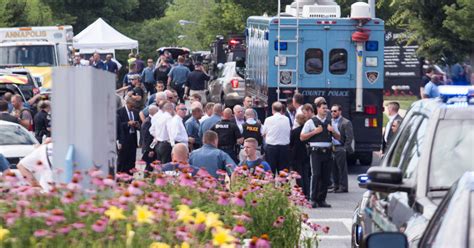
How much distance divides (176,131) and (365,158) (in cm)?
688

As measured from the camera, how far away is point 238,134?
19.6 m

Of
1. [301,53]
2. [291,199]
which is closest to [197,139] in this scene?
[301,53]

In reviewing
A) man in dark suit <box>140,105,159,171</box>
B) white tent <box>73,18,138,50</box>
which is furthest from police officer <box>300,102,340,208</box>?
white tent <box>73,18,138,50</box>

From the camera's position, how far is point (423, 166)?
312 inches

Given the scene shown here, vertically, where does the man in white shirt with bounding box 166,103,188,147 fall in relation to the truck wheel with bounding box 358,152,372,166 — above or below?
above

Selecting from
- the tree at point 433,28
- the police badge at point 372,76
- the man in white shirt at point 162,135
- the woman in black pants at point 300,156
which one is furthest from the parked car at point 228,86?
the man in white shirt at point 162,135

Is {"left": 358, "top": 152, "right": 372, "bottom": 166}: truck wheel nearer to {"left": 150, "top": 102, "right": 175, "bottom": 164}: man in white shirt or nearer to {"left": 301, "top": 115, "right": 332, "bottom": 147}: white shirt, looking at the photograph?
{"left": 301, "top": 115, "right": 332, "bottom": 147}: white shirt

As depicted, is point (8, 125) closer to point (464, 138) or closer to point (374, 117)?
point (374, 117)

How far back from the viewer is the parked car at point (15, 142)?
19.5 metres

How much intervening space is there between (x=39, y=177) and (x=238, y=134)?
7255mm

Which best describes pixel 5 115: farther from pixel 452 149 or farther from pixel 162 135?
pixel 452 149

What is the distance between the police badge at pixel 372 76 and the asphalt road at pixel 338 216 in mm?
2132

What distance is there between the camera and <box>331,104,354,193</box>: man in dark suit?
21.5 m

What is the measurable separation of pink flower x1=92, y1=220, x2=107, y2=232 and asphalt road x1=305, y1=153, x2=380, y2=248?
880 centimetres
